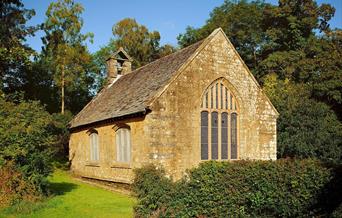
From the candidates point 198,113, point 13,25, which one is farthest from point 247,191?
point 13,25

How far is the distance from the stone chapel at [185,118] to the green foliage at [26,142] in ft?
14.1

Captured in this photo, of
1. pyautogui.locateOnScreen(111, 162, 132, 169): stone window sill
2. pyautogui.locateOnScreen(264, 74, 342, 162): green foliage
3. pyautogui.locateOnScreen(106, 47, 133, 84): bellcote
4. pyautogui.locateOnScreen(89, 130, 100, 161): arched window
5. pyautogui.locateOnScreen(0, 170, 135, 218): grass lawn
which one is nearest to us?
pyautogui.locateOnScreen(0, 170, 135, 218): grass lawn

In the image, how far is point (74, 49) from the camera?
36719mm

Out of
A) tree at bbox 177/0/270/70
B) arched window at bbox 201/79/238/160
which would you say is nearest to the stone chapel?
arched window at bbox 201/79/238/160

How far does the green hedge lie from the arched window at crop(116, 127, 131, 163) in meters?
7.48

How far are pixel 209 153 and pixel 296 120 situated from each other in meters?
11.0

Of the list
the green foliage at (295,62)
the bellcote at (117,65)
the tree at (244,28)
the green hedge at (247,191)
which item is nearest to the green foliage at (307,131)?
the green foliage at (295,62)

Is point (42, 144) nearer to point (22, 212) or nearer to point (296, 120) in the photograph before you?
point (22, 212)

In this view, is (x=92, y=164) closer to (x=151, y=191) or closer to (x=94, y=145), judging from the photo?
(x=94, y=145)

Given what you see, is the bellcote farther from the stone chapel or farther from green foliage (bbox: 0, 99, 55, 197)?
green foliage (bbox: 0, 99, 55, 197)

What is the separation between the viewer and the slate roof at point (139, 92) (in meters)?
17.8

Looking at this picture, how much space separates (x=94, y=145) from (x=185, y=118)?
337 inches

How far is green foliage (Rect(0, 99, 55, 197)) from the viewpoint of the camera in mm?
14891

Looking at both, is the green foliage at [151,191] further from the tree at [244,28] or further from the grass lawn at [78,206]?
the tree at [244,28]
